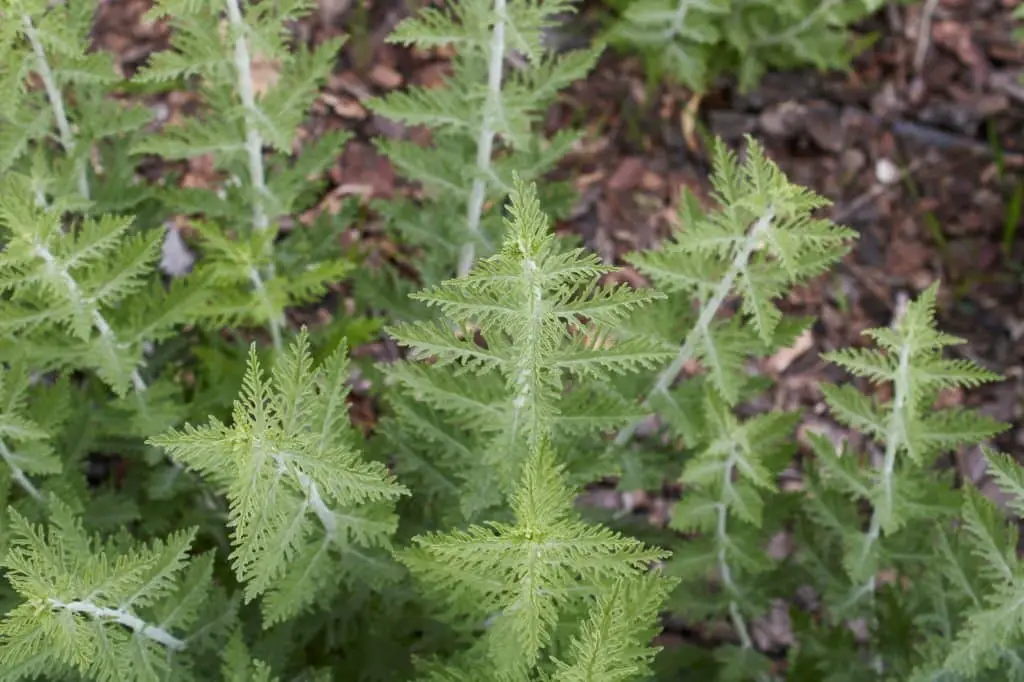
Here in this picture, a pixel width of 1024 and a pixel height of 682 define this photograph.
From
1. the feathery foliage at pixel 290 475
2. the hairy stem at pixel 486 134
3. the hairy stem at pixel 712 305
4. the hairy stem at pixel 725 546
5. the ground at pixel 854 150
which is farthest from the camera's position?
the ground at pixel 854 150

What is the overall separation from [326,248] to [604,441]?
110 centimetres

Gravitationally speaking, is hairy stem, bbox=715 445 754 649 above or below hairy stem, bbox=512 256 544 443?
below

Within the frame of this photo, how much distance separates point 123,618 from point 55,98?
1.36 m

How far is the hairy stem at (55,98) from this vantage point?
7.69 ft

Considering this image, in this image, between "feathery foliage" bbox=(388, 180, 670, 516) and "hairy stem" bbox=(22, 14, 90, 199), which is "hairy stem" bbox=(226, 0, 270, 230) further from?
"feathery foliage" bbox=(388, 180, 670, 516)

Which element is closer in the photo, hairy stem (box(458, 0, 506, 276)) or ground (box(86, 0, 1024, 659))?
hairy stem (box(458, 0, 506, 276))

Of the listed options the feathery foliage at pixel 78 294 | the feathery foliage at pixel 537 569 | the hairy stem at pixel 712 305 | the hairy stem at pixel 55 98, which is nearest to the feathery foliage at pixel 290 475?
the feathery foliage at pixel 537 569

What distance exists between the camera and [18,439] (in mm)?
2443

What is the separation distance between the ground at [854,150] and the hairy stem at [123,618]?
2.24 m

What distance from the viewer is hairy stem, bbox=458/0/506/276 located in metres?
2.54

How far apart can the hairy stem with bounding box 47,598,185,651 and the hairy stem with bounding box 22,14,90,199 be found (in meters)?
1.10

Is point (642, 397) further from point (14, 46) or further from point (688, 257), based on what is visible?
point (14, 46)

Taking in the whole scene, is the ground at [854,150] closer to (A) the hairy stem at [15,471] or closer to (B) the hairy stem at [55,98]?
(B) the hairy stem at [55,98]

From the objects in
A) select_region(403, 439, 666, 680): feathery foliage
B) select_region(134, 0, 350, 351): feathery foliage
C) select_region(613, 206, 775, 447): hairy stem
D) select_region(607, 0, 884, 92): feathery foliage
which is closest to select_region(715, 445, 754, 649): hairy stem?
select_region(613, 206, 775, 447): hairy stem
